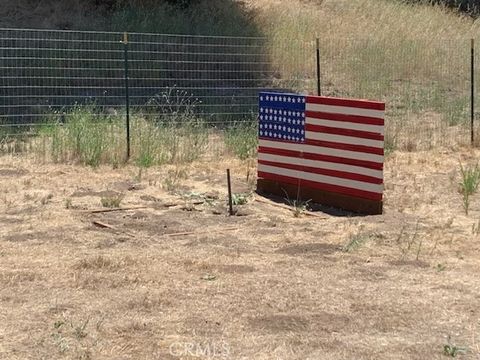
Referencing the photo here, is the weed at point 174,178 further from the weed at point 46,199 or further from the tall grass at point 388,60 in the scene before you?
the tall grass at point 388,60

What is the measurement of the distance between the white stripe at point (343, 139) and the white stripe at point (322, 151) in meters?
0.09

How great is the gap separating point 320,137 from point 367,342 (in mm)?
4088

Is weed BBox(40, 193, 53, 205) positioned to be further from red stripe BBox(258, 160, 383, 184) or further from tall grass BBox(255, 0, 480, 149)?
tall grass BBox(255, 0, 480, 149)

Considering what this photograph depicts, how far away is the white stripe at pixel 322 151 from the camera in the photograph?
321 inches

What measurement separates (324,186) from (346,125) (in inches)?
28.1

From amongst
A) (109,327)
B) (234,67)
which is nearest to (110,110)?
(234,67)

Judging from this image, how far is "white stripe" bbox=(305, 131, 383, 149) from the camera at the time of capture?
26.6ft

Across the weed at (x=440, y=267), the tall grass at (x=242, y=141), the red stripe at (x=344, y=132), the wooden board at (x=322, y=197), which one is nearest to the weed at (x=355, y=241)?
the weed at (x=440, y=267)

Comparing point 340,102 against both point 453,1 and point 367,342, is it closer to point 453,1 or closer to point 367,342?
point 367,342

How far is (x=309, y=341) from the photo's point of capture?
15.6 feet

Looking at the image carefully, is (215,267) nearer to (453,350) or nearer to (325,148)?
(453,350)

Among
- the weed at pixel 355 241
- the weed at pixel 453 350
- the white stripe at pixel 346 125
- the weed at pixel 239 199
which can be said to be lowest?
the weed at pixel 453 350

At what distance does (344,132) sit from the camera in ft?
27.3

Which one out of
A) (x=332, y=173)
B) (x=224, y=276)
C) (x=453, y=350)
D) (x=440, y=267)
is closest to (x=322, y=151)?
Answer: (x=332, y=173)
